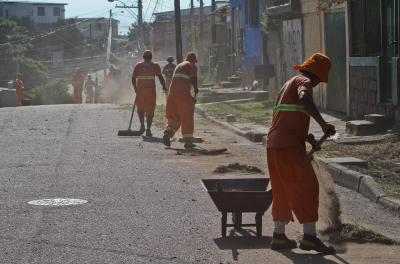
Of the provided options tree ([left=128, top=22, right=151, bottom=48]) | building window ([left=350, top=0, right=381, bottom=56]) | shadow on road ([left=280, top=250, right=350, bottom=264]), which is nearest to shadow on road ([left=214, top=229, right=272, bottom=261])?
shadow on road ([left=280, top=250, right=350, bottom=264])

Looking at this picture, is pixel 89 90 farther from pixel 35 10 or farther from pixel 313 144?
pixel 35 10

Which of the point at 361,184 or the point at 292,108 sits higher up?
the point at 292,108

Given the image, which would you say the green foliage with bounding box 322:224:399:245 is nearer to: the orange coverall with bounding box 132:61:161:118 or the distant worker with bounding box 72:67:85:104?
the orange coverall with bounding box 132:61:161:118

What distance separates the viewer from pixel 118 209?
374 inches

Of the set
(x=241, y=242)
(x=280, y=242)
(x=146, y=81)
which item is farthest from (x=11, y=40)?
(x=280, y=242)

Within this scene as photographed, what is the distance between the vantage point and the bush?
5525cm

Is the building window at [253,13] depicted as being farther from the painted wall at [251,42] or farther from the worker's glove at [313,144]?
the worker's glove at [313,144]

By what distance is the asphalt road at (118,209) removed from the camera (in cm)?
731

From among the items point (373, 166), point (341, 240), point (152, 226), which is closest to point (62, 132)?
point (373, 166)

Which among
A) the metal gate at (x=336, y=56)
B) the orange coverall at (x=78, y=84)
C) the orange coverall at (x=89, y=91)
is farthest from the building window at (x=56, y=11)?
the metal gate at (x=336, y=56)

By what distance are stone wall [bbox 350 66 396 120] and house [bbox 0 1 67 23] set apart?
7516 centimetres

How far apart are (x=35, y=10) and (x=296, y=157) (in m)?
95.3

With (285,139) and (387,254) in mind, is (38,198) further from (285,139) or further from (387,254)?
(387,254)

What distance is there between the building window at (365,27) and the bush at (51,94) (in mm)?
37276
